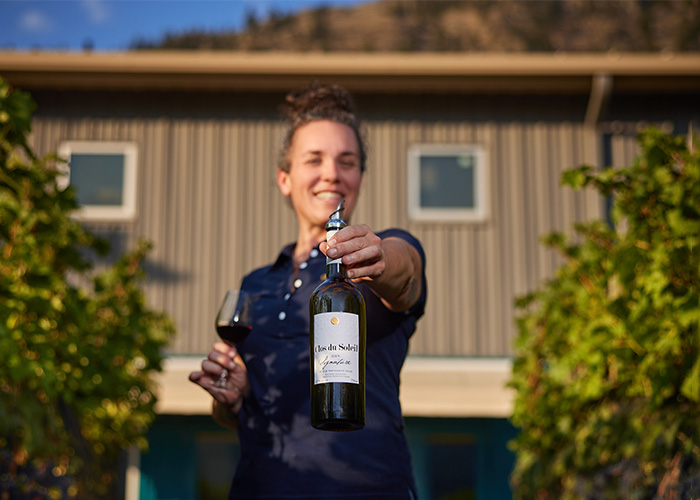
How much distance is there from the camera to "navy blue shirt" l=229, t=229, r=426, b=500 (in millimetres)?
2475

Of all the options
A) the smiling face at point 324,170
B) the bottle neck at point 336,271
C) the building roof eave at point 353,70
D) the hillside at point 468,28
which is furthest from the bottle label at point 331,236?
the hillside at point 468,28

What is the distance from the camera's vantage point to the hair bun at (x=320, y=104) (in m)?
2.84

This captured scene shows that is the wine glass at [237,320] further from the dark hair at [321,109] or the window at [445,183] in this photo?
the window at [445,183]

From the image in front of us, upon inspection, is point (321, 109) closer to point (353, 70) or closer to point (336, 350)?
point (336, 350)

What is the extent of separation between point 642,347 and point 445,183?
6.22 meters

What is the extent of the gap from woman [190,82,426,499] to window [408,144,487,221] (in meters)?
7.23

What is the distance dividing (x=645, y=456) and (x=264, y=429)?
2.04 metres

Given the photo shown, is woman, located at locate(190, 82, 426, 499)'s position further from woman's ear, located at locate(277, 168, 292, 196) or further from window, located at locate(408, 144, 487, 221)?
window, located at locate(408, 144, 487, 221)

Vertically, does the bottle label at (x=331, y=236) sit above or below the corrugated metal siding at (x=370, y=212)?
below

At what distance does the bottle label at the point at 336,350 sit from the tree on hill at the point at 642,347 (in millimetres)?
1933

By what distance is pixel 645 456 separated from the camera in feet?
12.9

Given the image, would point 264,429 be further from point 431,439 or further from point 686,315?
point 431,439

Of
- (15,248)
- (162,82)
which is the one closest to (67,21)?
(162,82)

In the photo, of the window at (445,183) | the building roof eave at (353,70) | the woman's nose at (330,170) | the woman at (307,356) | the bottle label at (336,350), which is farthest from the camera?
the window at (445,183)
